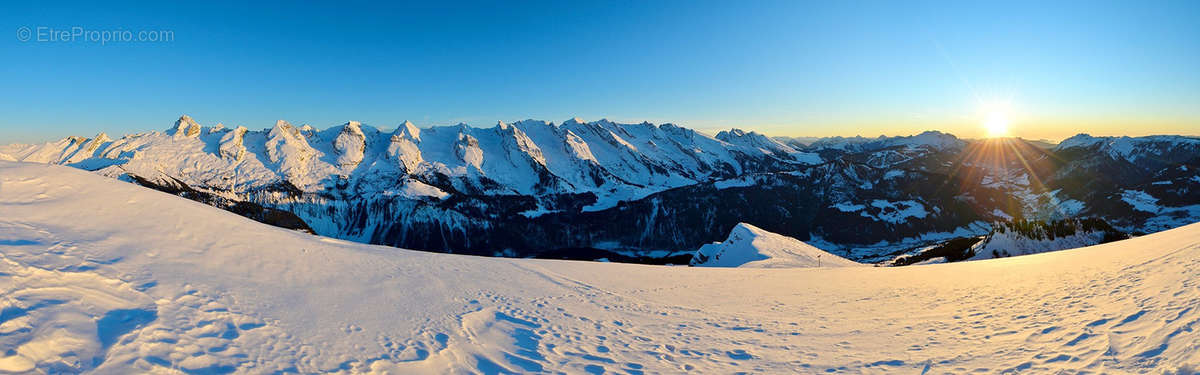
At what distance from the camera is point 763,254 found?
71000mm

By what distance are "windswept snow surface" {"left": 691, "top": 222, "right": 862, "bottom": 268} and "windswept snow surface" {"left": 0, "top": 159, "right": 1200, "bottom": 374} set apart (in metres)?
47.2

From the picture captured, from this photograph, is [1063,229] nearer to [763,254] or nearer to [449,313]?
[763,254]

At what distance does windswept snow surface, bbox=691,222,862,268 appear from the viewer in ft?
225

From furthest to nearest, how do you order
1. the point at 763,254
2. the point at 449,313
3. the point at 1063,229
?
the point at 1063,229
the point at 763,254
the point at 449,313

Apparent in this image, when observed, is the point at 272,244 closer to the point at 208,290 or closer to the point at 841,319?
the point at 208,290

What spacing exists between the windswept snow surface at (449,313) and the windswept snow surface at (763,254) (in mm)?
47247

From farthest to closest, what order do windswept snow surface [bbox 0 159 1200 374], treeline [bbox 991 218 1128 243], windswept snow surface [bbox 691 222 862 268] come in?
treeline [bbox 991 218 1128 243], windswept snow surface [bbox 691 222 862 268], windswept snow surface [bbox 0 159 1200 374]

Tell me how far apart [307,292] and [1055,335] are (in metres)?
22.1

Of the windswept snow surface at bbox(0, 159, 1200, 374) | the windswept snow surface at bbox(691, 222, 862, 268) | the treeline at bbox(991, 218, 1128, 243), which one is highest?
the windswept snow surface at bbox(0, 159, 1200, 374)

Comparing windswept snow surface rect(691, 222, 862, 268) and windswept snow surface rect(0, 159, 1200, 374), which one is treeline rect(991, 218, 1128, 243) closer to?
windswept snow surface rect(691, 222, 862, 268)

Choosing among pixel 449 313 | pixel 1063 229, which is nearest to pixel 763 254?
pixel 1063 229

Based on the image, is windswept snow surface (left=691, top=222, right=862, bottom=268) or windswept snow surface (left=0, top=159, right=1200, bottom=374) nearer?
windswept snow surface (left=0, top=159, right=1200, bottom=374)

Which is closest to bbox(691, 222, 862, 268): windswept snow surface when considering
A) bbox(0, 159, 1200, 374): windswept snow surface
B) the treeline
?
the treeline

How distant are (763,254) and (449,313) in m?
65.3
